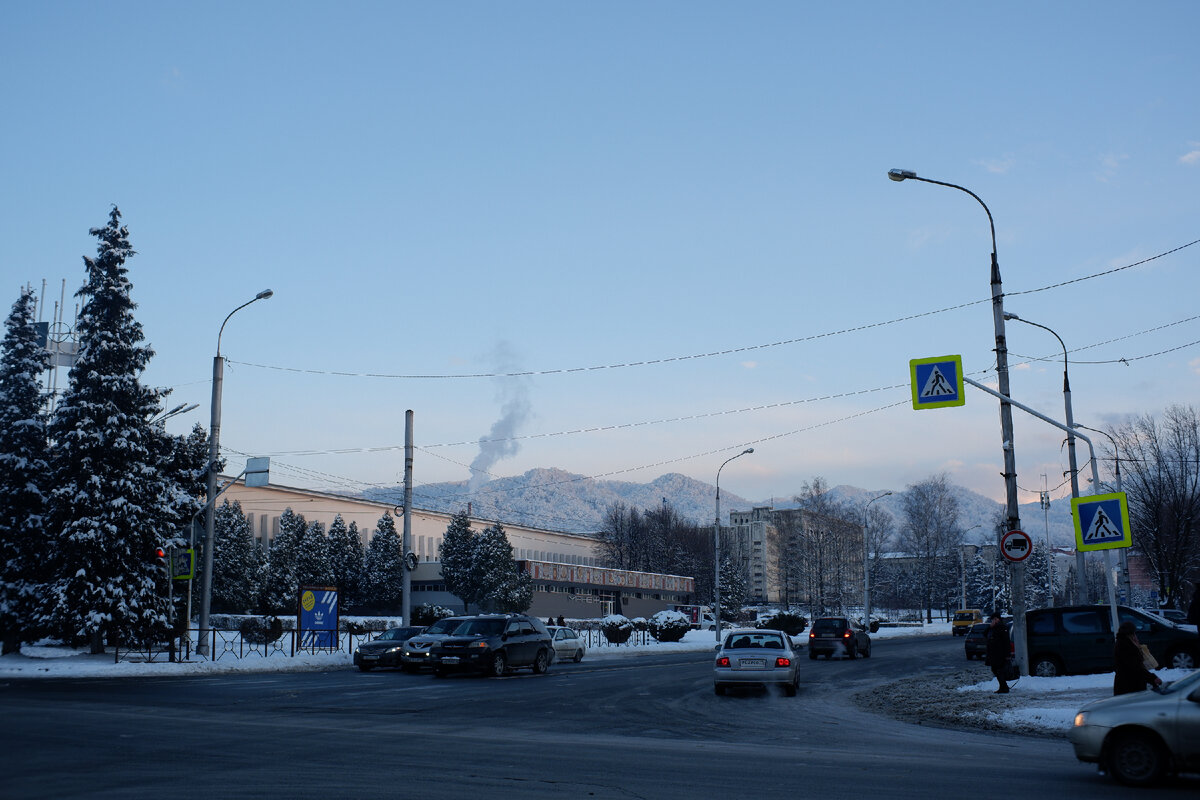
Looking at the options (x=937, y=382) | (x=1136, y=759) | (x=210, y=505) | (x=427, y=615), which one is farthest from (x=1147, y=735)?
(x=427, y=615)

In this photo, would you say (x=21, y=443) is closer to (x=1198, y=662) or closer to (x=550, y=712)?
(x=550, y=712)

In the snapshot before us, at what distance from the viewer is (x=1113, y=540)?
17688 mm

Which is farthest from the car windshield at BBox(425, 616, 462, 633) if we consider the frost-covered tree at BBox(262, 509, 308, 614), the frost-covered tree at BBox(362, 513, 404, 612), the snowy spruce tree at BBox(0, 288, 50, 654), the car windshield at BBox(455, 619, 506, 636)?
the frost-covered tree at BBox(362, 513, 404, 612)

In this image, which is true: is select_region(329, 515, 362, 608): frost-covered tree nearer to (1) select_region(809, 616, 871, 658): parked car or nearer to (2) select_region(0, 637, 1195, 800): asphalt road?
(1) select_region(809, 616, 871, 658): parked car

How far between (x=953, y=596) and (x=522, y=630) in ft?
353

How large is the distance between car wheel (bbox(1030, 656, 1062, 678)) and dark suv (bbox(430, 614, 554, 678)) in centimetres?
1402

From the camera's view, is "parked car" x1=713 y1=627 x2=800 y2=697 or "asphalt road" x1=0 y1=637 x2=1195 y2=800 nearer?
"asphalt road" x1=0 y1=637 x2=1195 y2=800

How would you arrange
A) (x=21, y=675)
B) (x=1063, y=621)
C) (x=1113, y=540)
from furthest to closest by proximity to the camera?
(x=21, y=675) < (x=1063, y=621) < (x=1113, y=540)

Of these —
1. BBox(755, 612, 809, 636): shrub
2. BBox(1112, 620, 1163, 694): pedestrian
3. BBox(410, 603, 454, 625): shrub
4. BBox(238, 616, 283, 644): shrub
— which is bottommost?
BBox(755, 612, 809, 636): shrub

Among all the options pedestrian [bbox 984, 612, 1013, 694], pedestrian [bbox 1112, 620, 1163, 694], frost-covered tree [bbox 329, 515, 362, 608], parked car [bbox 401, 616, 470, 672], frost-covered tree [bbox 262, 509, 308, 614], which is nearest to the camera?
pedestrian [bbox 1112, 620, 1163, 694]

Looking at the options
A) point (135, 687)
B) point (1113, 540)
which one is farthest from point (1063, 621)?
point (135, 687)

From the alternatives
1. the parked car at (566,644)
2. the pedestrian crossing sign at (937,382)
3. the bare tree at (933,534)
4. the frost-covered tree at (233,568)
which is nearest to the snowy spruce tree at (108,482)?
the parked car at (566,644)

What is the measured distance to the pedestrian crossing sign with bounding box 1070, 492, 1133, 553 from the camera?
17625 mm

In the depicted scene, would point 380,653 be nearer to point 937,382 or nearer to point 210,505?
point 210,505
